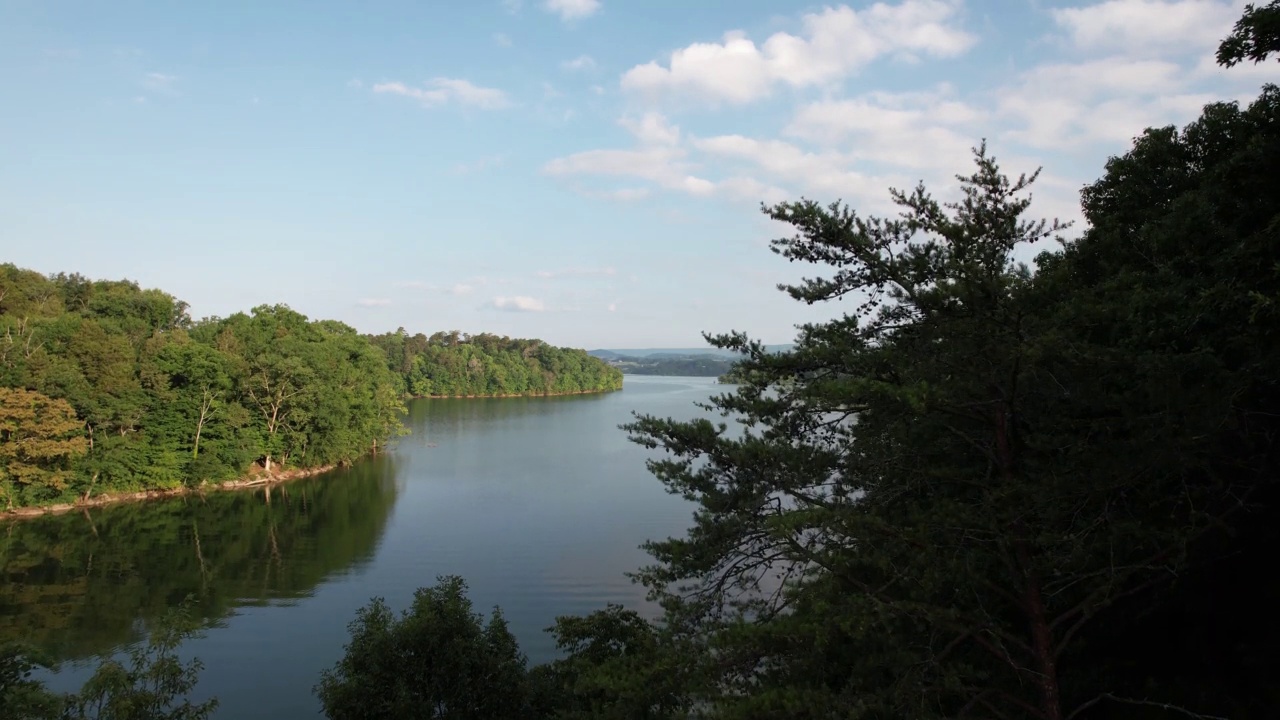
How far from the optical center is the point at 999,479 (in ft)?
16.0

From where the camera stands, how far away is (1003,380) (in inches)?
183

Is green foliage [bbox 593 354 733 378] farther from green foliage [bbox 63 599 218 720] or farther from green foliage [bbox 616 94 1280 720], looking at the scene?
green foliage [bbox 616 94 1280 720]

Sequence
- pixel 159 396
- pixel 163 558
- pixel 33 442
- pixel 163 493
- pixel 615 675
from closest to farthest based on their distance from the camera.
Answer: pixel 615 675 → pixel 163 558 → pixel 33 442 → pixel 163 493 → pixel 159 396

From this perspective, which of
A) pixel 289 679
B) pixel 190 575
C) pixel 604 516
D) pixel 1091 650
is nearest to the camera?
pixel 1091 650

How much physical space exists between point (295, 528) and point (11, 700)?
15.9 m

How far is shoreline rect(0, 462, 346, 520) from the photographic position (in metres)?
21.7

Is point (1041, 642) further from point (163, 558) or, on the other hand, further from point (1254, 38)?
point (163, 558)

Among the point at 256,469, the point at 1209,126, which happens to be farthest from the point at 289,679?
the point at 256,469

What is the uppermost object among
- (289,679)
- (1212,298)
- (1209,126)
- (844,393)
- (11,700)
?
(1209,126)

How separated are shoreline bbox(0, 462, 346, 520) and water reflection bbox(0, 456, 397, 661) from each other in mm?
595

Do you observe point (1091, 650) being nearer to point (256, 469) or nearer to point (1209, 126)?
point (1209, 126)

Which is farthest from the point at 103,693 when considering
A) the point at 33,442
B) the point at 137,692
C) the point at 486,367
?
the point at 486,367

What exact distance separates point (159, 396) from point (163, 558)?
952 centimetres

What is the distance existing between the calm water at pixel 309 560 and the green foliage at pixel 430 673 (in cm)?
364
